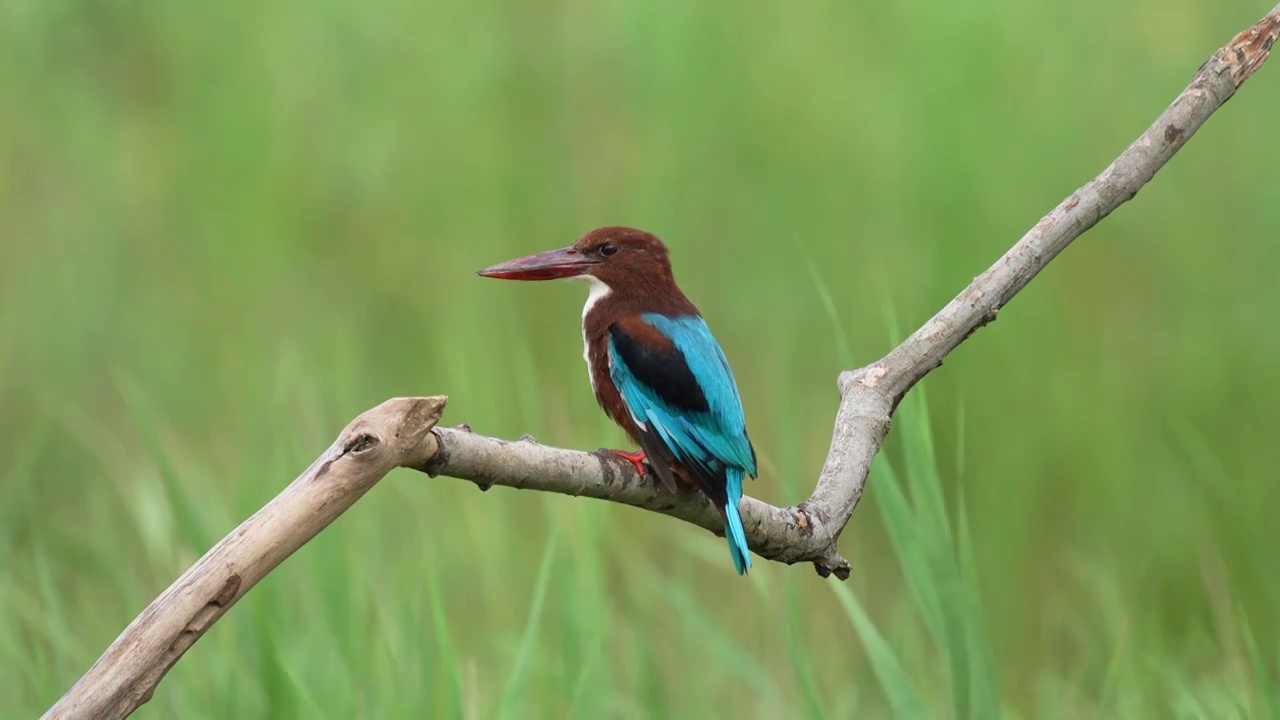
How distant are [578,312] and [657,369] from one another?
250 centimetres

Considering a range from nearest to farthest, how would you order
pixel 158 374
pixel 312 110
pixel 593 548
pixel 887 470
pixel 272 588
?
pixel 887 470 < pixel 272 588 < pixel 593 548 < pixel 158 374 < pixel 312 110

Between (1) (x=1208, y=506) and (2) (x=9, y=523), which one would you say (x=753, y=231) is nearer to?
(1) (x=1208, y=506)

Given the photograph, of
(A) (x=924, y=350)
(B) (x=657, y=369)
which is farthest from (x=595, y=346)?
(A) (x=924, y=350)

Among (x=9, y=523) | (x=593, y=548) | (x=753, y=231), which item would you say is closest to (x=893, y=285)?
(x=753, y=231)

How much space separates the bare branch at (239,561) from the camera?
4.53 ft

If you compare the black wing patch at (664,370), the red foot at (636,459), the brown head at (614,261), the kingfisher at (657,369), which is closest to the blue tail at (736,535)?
the kingfisher at (657,369)

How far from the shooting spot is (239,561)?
4.65 feet

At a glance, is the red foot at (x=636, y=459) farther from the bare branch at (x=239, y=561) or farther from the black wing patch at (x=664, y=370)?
the bare branch at (x=239, y=561)

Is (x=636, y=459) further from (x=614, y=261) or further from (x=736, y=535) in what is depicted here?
(x=614, y=261)

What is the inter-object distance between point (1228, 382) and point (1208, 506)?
18.7 inches

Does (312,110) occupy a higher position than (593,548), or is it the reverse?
(312,110)

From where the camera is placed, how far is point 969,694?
2412 millimetres

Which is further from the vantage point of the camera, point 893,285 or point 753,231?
point 753,231

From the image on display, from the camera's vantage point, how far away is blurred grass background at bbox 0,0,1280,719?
10.6 ft
